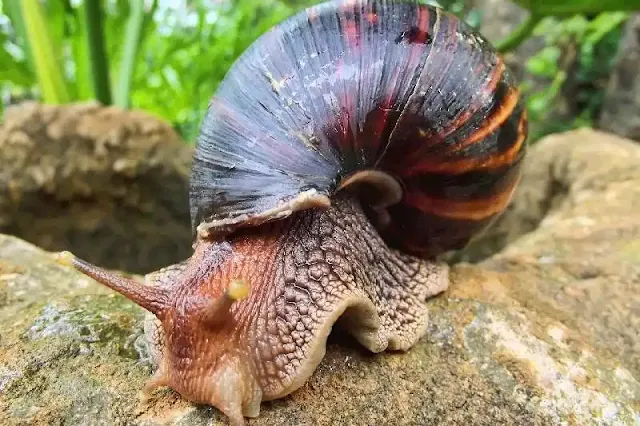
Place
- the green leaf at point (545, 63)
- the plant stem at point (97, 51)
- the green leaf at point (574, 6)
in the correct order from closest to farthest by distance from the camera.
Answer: the green leaf at point (574, 6) → the plant stem at point (97, 51) → the green leaf at point (545, 63)

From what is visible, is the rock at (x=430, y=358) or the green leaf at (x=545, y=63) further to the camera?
the green leaf at (x=545, y=63)

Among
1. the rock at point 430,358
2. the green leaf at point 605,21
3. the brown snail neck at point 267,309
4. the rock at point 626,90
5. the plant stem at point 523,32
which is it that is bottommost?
the rock at point 430,358

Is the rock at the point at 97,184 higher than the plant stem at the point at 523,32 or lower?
lower

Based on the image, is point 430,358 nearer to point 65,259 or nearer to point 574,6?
point 65,259

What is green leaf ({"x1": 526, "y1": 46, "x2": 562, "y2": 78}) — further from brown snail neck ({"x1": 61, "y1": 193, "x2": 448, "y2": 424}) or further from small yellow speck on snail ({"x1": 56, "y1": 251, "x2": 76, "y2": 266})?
small yellow speck on snail ({"x1": 56, "y1": 251, "x2": 76, "y2": 266})

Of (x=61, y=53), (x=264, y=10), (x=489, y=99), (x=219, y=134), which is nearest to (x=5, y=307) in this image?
(x=219, y=134)

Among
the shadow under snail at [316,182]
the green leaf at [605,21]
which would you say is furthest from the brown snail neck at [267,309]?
the green leaf at [605,21]

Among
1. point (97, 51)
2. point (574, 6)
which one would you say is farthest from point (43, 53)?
point (574, 6)

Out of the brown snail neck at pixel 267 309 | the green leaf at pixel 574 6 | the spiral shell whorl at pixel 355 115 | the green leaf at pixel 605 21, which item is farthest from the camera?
the green leaf at pixel 605 21

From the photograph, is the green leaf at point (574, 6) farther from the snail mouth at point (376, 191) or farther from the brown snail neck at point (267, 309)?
the brown snail neck at point (267, 309)
